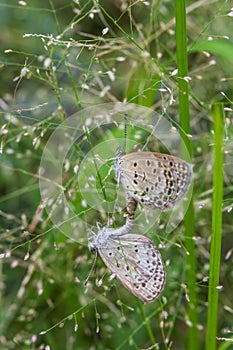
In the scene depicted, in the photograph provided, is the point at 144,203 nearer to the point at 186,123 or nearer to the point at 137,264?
the point at 137,264

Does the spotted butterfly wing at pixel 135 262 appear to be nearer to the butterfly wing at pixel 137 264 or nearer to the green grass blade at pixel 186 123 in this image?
the butterfly wing at pixel 137 264

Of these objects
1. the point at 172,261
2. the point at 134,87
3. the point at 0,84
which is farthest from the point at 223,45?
the point at 0,84

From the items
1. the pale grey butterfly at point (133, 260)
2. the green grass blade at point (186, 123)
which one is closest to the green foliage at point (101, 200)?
the green grass blade at point (186, 123)

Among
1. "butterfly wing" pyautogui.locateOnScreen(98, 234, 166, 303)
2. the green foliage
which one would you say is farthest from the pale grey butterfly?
the green foliage

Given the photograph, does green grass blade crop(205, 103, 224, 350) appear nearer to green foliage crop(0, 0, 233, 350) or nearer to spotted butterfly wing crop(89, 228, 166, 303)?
green foliage crop(0, 0, 233, 350)

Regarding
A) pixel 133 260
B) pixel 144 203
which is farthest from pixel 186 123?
pixel 133 260

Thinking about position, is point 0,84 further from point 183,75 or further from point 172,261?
point 183,75

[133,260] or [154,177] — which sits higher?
[154,177]
